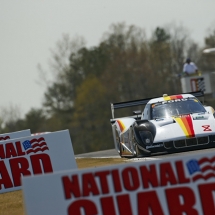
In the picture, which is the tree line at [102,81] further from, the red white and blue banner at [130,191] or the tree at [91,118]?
the red white and blue banner at [130,191]

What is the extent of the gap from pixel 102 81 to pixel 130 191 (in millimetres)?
73671

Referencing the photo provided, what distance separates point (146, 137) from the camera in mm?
15125

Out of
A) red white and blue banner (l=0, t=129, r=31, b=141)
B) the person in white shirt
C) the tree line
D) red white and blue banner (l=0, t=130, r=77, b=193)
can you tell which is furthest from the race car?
the tree line

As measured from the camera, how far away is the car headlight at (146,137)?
15047 mm

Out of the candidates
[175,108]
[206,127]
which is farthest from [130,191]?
[175,108]

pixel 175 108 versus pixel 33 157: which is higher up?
pixel 175 108

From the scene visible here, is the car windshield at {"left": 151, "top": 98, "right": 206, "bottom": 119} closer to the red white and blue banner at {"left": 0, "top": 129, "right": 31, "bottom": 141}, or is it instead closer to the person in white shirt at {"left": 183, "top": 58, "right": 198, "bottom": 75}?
the red white and blue banner at {"left": 0, "top": 129, "right": 31, "bottom": 141}

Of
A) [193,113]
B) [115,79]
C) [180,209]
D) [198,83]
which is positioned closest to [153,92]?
[115,79]

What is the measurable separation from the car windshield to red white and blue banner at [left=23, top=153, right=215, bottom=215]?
942 centimetres

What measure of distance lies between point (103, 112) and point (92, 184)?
7156 centimetres

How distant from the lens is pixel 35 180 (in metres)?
6.69

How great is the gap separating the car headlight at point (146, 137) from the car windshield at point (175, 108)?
1.26 m

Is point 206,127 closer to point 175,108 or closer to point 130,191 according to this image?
point 175,108

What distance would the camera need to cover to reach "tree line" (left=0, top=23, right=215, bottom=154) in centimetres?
7925
